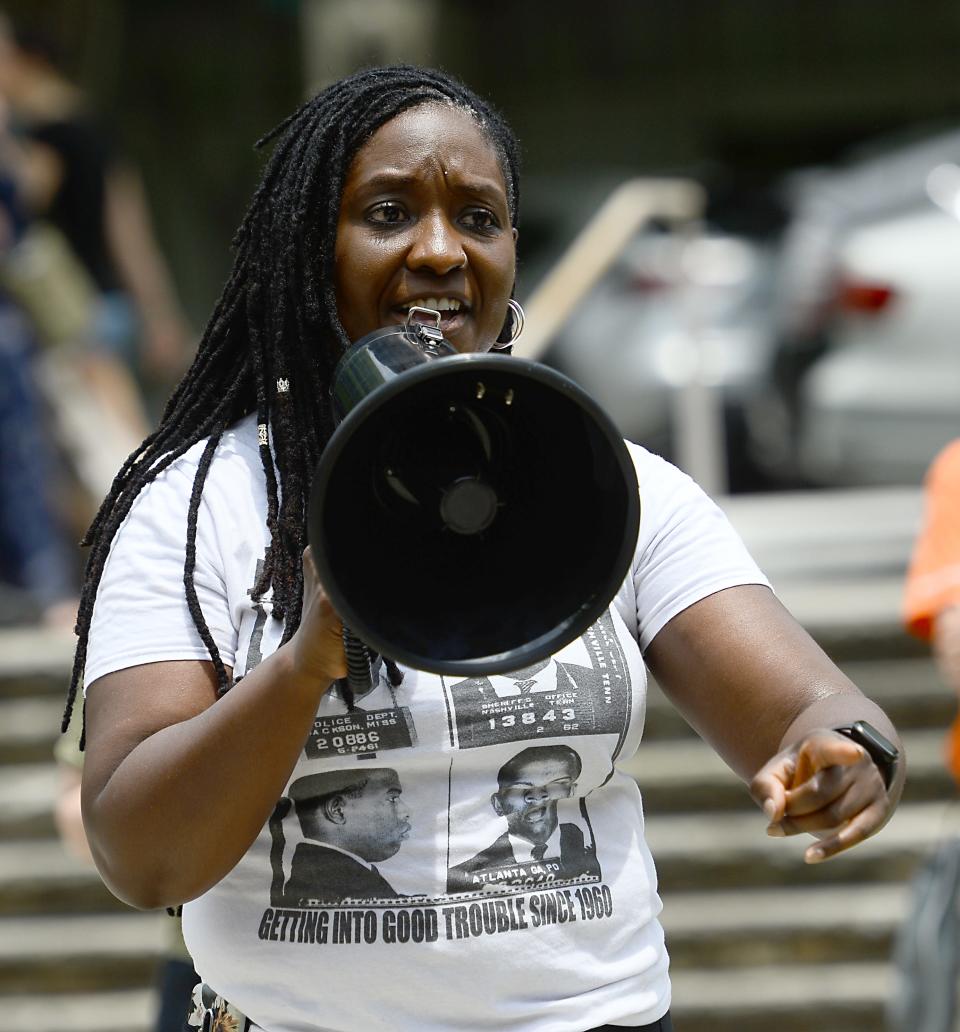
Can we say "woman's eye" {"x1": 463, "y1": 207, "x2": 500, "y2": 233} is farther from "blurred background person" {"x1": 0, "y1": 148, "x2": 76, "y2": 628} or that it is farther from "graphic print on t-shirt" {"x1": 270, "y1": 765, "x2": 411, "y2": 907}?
"blurred background person" {"x1": 0, "y1": 148, "x2": 76, "y2": 628}

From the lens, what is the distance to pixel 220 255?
43.1 ft

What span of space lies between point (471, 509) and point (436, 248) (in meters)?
0.31

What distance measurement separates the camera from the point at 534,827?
188 cm

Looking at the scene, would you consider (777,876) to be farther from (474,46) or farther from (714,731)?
(474,46)

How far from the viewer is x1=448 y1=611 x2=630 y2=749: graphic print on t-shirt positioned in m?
1.86

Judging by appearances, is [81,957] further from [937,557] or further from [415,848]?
[415,848]

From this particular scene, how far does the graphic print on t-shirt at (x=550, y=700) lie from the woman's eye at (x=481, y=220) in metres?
0.46

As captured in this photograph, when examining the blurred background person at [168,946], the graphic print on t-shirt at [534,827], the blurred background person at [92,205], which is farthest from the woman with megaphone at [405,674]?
the blurred background person at [92,205]

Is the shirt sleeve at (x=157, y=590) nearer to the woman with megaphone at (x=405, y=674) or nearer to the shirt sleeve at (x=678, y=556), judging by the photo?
the woman with megaphone at (x=405, y=674)

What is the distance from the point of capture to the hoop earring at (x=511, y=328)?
214 cm

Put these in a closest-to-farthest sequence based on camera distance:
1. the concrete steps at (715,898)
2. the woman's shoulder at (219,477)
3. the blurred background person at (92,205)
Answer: the woman's shoulder at (219,477), the concrete steps at (715,898), the blurred background person at (92,205)

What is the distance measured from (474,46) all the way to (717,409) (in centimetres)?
536

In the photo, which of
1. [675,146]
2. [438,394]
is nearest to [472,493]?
[438,394]

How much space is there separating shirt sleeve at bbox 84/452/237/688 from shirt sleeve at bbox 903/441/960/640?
1.61m
